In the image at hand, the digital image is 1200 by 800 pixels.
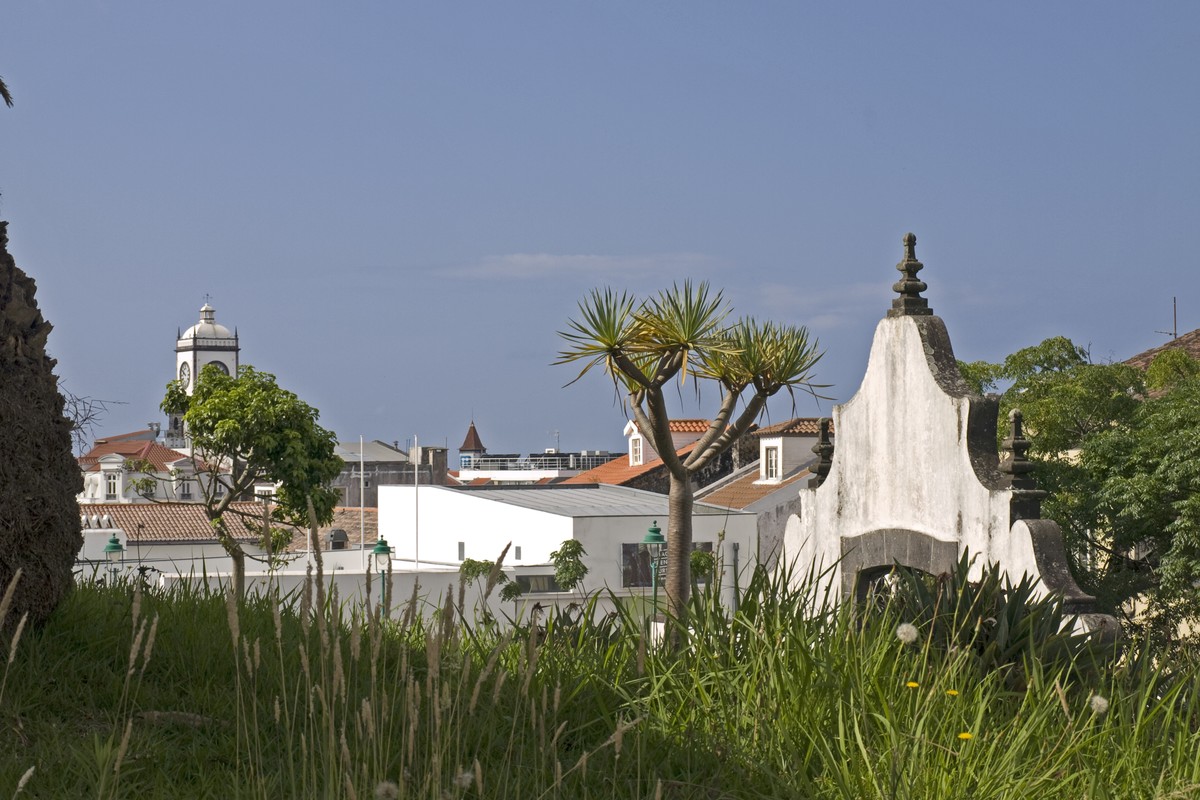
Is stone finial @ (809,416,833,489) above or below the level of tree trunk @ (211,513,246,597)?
above

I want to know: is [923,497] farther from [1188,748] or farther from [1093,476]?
[1093,476]

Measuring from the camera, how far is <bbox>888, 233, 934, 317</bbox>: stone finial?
14125 millimetres

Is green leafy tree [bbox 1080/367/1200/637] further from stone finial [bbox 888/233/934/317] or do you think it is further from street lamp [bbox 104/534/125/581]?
street lamp [bbox 104/534/125/581]

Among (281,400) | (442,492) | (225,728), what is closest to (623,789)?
(225,728)

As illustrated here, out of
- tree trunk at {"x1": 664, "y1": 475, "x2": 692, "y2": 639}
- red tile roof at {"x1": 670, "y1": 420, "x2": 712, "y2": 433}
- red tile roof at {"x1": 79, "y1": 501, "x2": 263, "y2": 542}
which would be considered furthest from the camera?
red tile roof at {"x1": 670, "y1": 420, "x2": 712, "y2": 433}

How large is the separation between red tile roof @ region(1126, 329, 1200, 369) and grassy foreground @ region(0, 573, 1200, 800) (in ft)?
91.9

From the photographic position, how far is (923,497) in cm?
1362

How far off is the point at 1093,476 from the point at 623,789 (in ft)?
69.5

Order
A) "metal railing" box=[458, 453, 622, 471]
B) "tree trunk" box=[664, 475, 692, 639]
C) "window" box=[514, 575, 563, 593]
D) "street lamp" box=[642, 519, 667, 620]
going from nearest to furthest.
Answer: "street lamp" box=[642, 519, 667, 620] → "tree trunk" box=[664, 475, 692, 639] → "window" box=[514, 575, 563, 593] → "metal railing" box=[458, 453, 622, 471]

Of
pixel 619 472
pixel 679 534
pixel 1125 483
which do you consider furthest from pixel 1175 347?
pixel 619 472

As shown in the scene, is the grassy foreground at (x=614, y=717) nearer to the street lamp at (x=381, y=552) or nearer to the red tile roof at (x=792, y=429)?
the street lamp at (x=381, y=552)

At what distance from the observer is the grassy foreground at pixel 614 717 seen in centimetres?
399

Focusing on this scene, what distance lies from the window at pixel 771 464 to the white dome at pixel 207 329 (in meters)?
144

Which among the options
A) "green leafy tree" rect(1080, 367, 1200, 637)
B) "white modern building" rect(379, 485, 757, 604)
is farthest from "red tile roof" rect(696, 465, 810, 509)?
"green leafy tree" rect(1080, 367, 1200, 637)
